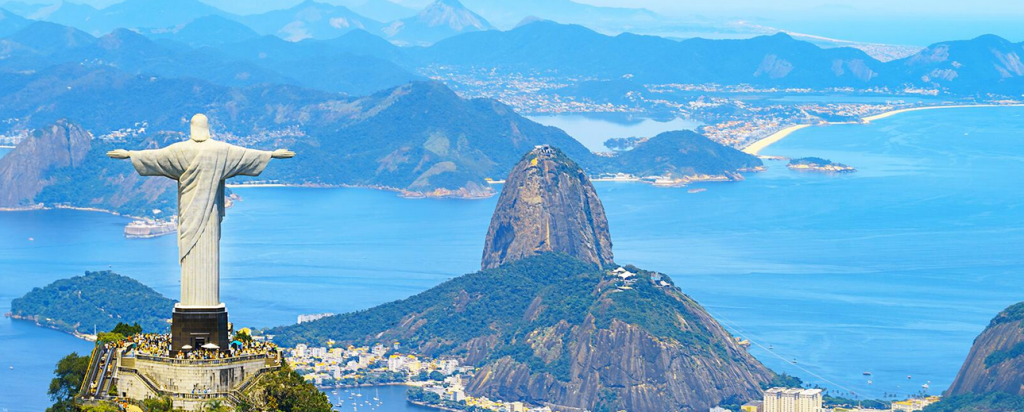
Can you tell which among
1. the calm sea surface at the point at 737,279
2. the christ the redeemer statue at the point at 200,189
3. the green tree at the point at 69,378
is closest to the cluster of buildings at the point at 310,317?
the calm sea surface at the point at 737,279

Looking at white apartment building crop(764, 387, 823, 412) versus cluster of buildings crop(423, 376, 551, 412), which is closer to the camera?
white apartment building crop(764, 387, 823, 412)

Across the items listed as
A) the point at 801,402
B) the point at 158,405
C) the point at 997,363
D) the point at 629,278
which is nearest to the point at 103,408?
the point at 158,405

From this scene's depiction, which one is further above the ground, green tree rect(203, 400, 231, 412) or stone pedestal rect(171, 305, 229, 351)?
stone pedestal rect(171, 305, 229, 351)

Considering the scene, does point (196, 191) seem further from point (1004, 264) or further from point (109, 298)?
point (1004, 264)

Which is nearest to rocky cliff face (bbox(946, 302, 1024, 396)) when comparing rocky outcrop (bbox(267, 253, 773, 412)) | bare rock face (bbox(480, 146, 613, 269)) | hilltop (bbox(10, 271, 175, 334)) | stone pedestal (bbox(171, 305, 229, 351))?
rocky outcrop (bbox(267, 253, 773, 412))

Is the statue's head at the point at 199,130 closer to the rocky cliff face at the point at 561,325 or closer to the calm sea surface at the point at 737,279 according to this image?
the calm sea surface at the point at 737,279

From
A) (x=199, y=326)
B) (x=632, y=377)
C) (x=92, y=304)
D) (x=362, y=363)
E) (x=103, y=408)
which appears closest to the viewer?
(x=103, y=408)

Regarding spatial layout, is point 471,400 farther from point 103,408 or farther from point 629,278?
point 103,408

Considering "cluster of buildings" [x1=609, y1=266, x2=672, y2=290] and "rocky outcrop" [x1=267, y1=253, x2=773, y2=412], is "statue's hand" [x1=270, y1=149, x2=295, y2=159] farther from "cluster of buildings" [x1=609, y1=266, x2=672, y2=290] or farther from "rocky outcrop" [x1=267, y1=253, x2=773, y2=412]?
"cluster of buildings" [x1=609, y1=266, x2=672, y2=290]
